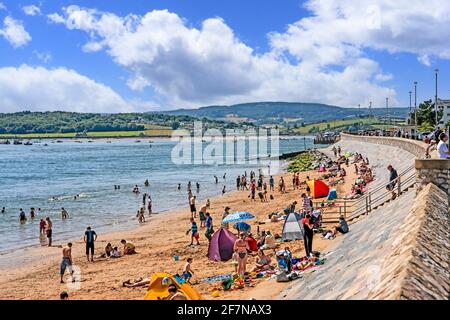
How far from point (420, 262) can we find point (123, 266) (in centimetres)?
A: 1240

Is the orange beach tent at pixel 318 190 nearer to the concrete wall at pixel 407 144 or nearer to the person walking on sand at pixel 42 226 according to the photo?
the concrete wall at pixel 407 144

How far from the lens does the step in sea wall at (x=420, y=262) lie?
5.86 m

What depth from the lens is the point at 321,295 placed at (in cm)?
895

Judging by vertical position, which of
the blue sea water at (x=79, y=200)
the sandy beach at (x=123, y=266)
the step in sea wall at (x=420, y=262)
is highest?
the step in sea wall at (x=420, y=262)

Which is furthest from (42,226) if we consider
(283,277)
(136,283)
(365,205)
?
(283,277)

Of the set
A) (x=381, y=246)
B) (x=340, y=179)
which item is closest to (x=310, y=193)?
(x=340, y=179)

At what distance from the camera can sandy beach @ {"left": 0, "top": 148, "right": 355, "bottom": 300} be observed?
13.5m

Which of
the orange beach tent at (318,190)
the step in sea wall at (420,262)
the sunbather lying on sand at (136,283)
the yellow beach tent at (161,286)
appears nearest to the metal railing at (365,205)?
the orange beach tent at (318,190)

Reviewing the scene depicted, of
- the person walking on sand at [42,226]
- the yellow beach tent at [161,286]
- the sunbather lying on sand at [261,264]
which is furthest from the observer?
the person walking on sand at [42,226]

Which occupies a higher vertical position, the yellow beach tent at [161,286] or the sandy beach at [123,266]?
the yellow beach tent at [161,286]

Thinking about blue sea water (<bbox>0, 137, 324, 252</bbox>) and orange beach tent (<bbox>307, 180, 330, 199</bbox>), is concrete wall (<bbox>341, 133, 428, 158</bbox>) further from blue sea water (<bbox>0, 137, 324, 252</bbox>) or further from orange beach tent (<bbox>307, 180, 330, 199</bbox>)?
blue sea water (<bbox>0, 137, 324, 252</bbox>)

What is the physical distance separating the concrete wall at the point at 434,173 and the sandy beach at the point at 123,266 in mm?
3411

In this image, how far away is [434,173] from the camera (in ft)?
43.9

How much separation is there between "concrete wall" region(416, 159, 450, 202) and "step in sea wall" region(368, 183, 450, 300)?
2657mm
